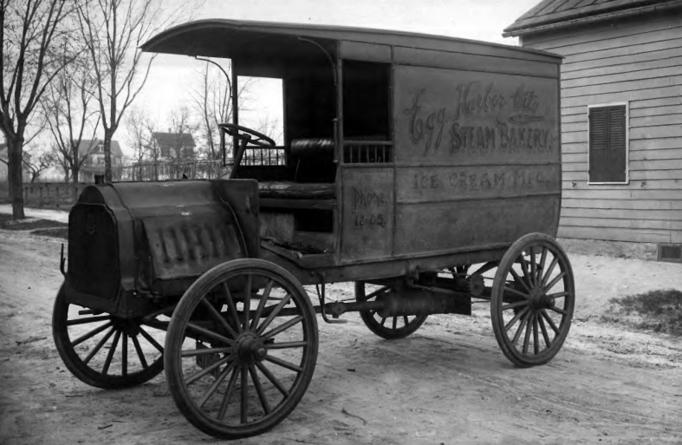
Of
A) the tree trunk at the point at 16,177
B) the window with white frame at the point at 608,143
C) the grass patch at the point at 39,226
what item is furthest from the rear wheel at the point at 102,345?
the tree trunk at the point at 16,177

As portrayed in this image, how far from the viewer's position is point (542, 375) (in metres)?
6.07

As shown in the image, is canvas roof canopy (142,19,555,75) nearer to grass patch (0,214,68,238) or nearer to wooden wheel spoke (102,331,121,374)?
wooden wheel spoke (102,331,121,374)

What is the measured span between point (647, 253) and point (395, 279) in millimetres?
6659

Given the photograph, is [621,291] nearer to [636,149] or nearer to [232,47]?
[636,149]

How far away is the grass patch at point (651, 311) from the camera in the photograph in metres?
8.08

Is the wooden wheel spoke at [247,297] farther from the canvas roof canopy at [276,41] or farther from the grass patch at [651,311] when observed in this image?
the grass patch at [651,311]

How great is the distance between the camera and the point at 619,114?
11859 mm

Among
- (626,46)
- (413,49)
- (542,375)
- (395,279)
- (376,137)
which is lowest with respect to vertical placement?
(542,375)

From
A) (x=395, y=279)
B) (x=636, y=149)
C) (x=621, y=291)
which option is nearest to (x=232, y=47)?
(x=395, y=279)

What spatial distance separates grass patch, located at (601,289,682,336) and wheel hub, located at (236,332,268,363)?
4.98 meters

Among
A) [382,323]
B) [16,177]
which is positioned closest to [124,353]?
[382,323]

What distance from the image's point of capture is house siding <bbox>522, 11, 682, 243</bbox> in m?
11.2

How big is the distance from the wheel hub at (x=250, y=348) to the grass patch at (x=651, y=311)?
498 centimetres

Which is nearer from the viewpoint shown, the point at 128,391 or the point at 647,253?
the point at 128,391
